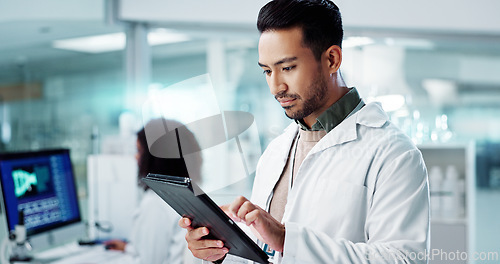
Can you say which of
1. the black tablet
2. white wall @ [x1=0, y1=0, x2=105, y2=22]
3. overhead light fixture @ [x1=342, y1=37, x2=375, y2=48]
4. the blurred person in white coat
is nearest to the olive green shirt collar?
the black tablet

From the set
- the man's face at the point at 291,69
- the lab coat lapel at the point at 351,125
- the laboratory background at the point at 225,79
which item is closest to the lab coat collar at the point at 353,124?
the lab coat lapel at the point at 351,125

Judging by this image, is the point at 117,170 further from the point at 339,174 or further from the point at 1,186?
the point at 339,174

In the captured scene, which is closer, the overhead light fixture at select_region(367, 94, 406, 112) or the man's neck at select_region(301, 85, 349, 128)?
the man's neck at select_region(301, 85, 349, 128)

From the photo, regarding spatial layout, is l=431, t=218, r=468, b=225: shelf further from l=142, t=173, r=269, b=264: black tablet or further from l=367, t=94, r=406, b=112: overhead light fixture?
l=142, t=173, r=269, b=264: black tablet

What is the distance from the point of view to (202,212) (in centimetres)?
100

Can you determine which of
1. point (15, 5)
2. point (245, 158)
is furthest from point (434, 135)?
point (15, 5)

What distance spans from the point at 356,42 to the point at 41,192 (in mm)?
2097

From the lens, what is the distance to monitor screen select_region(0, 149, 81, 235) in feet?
6.49

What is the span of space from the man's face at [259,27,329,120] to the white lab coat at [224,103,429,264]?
13 cm

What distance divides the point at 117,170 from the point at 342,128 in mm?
1745

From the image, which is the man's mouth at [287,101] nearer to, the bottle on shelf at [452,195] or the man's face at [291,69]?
the man's face at [291,69]

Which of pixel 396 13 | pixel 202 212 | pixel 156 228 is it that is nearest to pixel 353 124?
pixel 202 212

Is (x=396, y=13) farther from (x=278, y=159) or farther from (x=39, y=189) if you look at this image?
(x=39, y=189)

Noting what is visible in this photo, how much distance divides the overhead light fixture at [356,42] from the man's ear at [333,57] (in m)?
1.89
